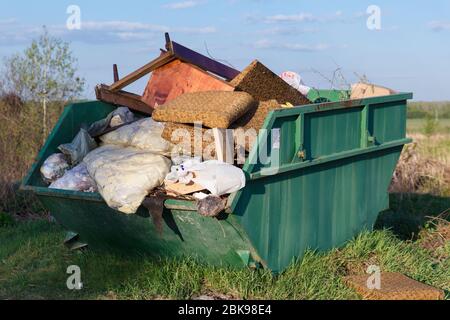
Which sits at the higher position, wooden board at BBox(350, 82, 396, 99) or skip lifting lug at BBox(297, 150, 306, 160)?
wooden board at BBox(350, 82, 396, 99)

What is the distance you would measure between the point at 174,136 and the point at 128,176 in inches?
22.8

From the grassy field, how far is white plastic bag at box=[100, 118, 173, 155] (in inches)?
36.3

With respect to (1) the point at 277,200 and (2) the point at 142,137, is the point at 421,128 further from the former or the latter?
(2) the point at 142,137

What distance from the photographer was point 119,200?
5176mm

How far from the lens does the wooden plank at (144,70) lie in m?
6.39

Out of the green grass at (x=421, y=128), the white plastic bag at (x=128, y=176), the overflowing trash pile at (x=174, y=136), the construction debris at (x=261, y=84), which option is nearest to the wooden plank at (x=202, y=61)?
the overflowing trash pile at (x=174, y=136)

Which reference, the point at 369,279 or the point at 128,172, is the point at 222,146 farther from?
the point at 369,279

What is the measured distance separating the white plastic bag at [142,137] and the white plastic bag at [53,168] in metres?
0.40

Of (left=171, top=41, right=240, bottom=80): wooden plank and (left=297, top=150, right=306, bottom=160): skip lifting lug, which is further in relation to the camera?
(left=171, top=41, right=240, bottom=80): wooden plank

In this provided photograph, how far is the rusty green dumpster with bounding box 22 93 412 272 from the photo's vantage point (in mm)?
5410

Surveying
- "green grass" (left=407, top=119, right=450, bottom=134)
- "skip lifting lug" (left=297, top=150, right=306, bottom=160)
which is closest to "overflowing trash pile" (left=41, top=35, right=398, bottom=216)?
"skip lifting lug" (left=297, top=150, right=306, bottom=160)

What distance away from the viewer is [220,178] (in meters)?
5.02

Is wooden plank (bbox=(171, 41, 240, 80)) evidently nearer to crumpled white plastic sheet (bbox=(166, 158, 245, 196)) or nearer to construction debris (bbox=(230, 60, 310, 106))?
construction debris (bbox=(230, 60, 310, 106))

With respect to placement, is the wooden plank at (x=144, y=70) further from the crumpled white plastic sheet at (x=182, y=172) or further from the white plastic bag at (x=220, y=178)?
the white plastic bag at (x=220, y=178)
